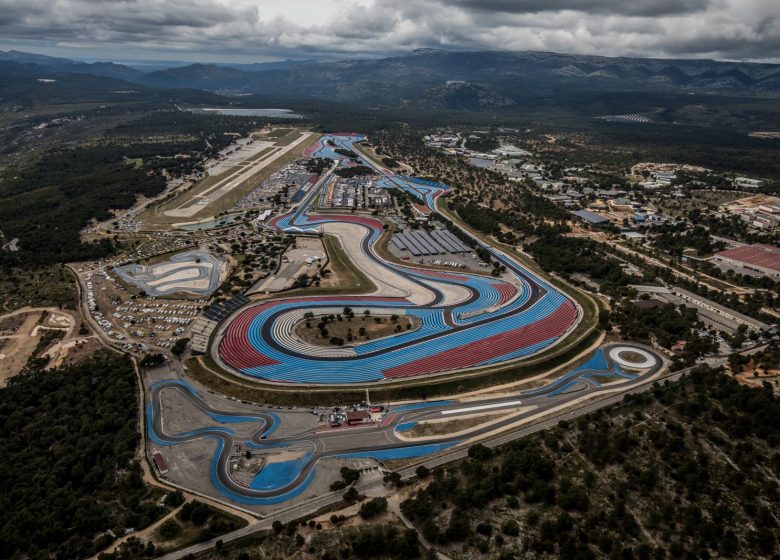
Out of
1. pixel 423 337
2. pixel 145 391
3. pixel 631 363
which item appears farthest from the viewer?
pixel 423 337

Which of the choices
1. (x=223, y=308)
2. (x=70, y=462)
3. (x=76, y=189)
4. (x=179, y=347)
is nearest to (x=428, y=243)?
(x=223, y=308)

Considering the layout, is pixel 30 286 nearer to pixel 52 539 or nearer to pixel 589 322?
pixel 52 539

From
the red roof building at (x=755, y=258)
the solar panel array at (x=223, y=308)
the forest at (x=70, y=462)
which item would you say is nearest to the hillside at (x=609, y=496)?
the forest at (x=70, y=462)

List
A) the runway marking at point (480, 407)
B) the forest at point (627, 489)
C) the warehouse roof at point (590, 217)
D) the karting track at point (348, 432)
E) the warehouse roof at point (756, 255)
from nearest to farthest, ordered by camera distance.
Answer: the forest at point (627, 489) < the karting track at point (348, 432) < the runway marking at point (480, 407) < the warehouse roof at point (756, 255) < the warehouse roof at point (590, 217)

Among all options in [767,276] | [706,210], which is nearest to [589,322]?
[767,276]

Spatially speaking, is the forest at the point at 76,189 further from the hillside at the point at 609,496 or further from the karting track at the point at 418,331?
the hillside at the point at 609,496

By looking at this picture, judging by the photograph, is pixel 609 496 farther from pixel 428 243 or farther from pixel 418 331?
pixel 428 243
